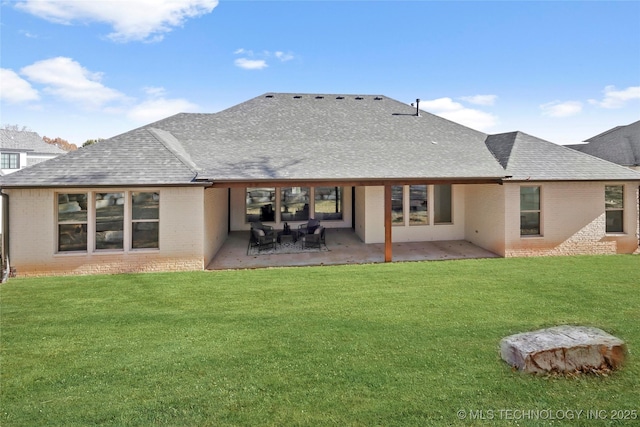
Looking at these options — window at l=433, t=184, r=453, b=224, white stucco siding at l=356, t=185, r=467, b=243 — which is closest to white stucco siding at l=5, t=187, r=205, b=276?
white stucco siding at l=356, t=185, r=467, b=243

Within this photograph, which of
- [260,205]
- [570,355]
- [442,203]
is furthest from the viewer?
[260,205]

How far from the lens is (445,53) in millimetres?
18938

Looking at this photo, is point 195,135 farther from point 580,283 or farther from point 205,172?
point 580,283

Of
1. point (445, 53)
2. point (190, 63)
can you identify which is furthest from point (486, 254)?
point (190, 63)

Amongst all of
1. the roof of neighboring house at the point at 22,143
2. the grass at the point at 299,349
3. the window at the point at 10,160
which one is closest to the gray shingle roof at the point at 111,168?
the grass at the point at 299,349

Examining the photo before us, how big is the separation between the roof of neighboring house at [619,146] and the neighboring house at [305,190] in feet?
35.9

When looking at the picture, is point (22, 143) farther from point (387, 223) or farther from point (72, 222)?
point (387, 223)

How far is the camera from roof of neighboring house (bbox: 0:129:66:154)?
3669cm

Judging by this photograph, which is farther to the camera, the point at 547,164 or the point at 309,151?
the point at 309,151

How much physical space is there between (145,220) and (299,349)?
7.53 metres

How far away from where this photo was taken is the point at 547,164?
12.7 meters

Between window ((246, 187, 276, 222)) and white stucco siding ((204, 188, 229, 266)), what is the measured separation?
1462 millimetres

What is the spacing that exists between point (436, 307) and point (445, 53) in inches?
656

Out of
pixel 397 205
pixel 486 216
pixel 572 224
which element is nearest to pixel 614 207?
pixel 572 224
